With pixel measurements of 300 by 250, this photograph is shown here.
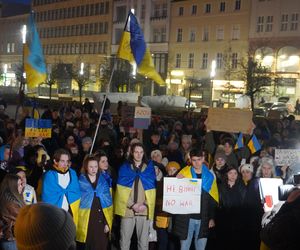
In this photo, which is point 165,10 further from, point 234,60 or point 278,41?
A: point 278,41

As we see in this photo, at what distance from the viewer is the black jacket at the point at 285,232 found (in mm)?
2717

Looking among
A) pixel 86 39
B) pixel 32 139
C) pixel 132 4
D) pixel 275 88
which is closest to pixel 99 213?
pixel 32 139

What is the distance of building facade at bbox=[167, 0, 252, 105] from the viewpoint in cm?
5181

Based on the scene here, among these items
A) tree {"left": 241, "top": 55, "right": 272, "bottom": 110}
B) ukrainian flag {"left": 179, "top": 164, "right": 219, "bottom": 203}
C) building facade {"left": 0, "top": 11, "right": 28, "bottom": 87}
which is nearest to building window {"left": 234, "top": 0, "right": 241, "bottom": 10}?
tree {"left": 241, "top": 55, "right": 272, "bottom": 110}

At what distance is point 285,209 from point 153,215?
393 centimetres

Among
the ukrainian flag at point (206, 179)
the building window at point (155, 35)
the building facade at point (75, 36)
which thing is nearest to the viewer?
the ukrainian flag at point (206, 179)

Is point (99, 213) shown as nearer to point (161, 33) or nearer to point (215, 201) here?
point (215, 201)

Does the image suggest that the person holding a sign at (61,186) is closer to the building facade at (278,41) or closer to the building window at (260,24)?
the building facade at (278,41)

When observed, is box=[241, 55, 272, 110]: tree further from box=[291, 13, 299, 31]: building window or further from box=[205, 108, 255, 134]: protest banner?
box=[205, 108, 255, 134]: protest banner

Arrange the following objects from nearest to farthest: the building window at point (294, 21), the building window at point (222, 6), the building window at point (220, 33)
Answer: the building window at point (294, 21)
the building window at point (222, 6)
the building window at point (220, 33)

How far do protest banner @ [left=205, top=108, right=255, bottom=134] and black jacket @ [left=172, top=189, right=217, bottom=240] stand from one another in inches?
172

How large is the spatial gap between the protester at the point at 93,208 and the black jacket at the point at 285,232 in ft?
12.4

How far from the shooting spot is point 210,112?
37.3 ft

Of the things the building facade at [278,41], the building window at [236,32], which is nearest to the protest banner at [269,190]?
the building facade at [278,41]
